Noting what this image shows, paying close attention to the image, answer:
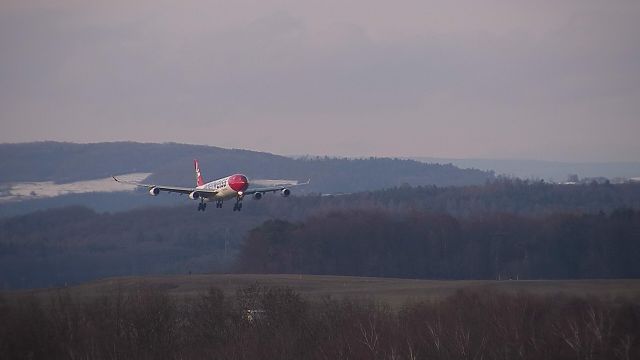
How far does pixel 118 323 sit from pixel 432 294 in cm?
3123

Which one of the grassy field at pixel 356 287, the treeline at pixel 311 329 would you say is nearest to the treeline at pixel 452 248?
the grassy field at pixel 356 287

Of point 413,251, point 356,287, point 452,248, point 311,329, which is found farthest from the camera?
point 413,251

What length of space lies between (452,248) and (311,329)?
306ft

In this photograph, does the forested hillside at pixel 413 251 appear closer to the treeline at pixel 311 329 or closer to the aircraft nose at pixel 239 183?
the aircraft nose at pixel 239 183

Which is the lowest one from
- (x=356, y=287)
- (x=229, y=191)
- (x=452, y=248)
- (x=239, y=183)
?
(x=356, y=287)

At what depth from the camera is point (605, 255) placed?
158 m

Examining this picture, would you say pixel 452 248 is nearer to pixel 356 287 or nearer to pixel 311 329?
pixel 356 287

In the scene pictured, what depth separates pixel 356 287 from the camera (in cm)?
11500

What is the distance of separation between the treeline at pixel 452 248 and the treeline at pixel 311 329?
2800 inches

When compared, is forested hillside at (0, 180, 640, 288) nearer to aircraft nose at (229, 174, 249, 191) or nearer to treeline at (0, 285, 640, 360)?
aircraft nose at (229, 174, 249, 191)

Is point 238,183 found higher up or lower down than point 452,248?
higher up

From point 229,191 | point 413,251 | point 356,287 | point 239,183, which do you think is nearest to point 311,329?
point 239,183

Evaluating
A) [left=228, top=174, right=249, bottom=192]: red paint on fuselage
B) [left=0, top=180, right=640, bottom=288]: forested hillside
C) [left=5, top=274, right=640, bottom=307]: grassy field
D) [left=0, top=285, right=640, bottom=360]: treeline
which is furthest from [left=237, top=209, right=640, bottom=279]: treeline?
[left=0, top=285, right=640, bottom=360]: treeline

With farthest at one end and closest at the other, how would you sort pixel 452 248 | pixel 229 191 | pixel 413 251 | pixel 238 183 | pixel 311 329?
1. pixel 413 251
2. pixel 452 248
3. pixel 229 191
4. pixel 238 183
5. pixel 311 329
